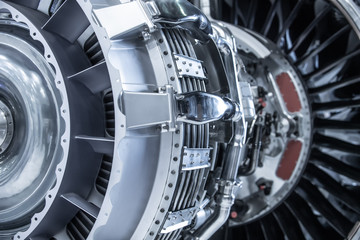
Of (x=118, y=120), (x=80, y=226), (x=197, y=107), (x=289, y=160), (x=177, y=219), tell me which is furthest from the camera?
→ (x=289, y=160)

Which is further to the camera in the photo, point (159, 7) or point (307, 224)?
point (307, 224)

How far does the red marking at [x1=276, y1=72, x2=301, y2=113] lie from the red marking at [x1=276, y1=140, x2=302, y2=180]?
0.20m

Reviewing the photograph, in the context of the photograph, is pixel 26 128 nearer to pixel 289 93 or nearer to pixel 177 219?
pixel 177 219

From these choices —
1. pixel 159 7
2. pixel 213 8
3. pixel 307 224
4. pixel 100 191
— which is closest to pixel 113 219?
pixel 100 191

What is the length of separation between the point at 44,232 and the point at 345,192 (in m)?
1.61

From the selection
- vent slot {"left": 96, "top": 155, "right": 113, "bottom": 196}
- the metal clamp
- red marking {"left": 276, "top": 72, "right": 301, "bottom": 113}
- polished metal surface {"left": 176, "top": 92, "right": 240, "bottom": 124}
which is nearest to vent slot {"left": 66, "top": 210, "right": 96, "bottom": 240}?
vent slot {"left": 96, "top": 155, "right": 113, "bottom": 196}

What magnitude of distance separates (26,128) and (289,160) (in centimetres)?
146

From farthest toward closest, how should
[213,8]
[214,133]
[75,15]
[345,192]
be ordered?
[345,192] < [213,8] < [214,133] < [75,15]

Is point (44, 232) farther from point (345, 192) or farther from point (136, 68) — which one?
point (345, 192)

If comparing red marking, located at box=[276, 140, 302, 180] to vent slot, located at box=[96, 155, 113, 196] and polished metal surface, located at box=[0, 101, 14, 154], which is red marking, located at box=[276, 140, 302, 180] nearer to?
vent slot, located at box=[96, 155, 113, 196]

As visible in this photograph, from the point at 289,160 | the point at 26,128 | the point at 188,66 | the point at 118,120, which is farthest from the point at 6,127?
the point at 289,160

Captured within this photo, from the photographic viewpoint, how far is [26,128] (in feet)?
5.47

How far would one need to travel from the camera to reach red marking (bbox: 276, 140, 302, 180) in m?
2.37

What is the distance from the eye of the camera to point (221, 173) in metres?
1.70
